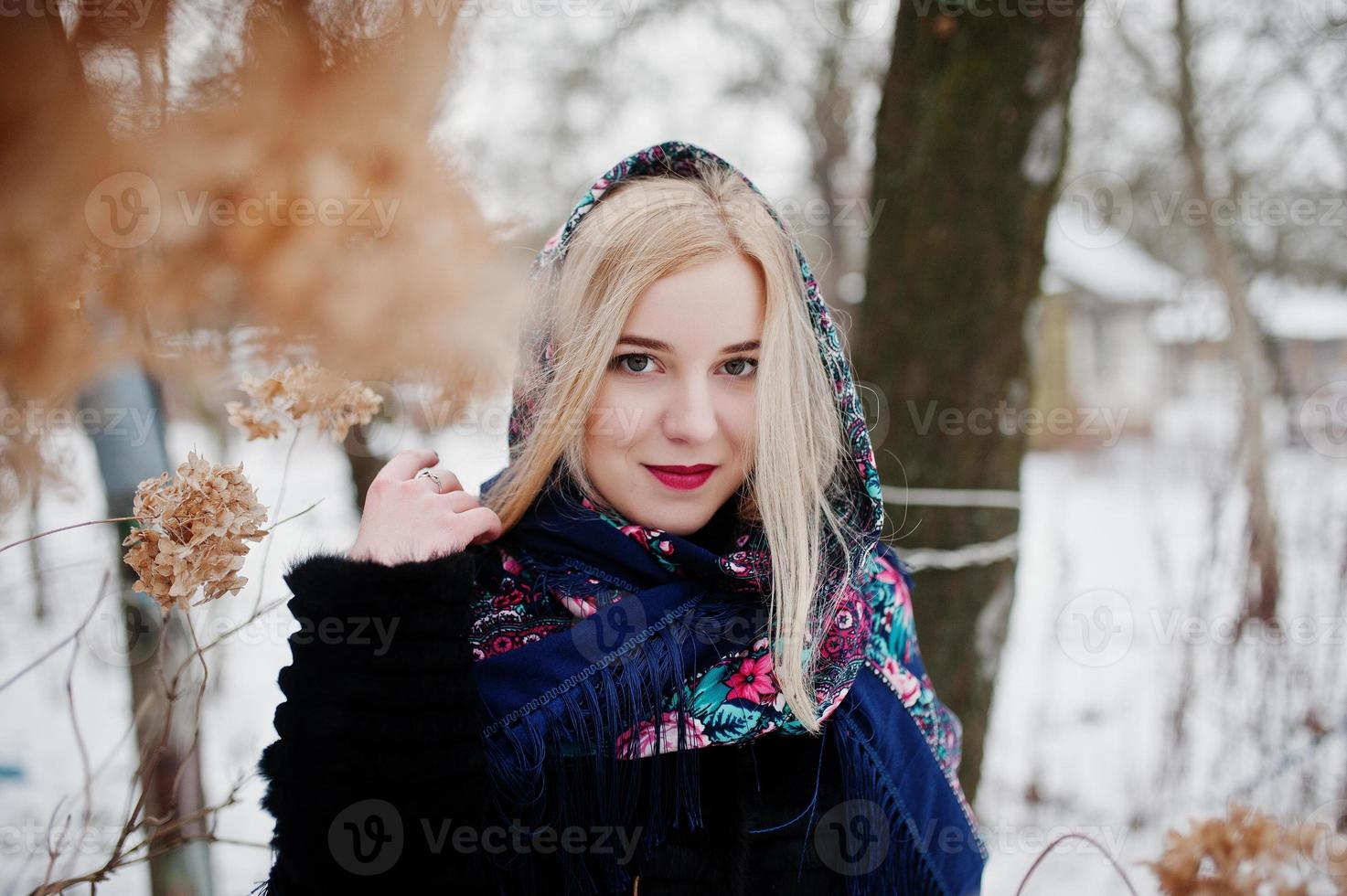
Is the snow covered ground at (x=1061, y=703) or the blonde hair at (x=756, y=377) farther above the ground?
the blonde hair at (x=756, y=377)

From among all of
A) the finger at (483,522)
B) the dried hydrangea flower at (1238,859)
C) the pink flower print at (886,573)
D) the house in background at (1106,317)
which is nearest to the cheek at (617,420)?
the finger at (483,522)

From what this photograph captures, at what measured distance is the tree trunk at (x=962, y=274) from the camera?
2.08 m

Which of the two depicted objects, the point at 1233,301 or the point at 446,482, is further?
the point at 1233,301

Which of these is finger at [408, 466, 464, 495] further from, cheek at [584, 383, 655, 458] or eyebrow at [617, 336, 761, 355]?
eyebrow at [617, 336, 761, 355]

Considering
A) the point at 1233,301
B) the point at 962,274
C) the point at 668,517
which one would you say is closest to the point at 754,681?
the point at 668,517

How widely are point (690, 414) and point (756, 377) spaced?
15 cm

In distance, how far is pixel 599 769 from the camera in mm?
1235

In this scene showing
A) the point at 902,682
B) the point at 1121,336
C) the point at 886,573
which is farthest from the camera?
the point at 1121,336

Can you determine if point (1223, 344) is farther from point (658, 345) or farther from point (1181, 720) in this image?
point (658, 345)

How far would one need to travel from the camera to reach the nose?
1259mm

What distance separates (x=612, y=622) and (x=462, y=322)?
0.99 meters

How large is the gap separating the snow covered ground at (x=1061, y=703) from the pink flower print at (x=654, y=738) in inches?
35.0

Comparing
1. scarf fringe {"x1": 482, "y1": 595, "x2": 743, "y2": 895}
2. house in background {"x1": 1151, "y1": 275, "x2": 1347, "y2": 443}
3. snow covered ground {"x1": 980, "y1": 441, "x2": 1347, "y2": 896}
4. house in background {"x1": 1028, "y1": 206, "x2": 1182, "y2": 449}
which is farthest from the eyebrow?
house in background {"x1": 1028, "y1": 206, "x2": 1182, "y2": 449}

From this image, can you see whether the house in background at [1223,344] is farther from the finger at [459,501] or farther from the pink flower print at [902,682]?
the finger at [459,501]
